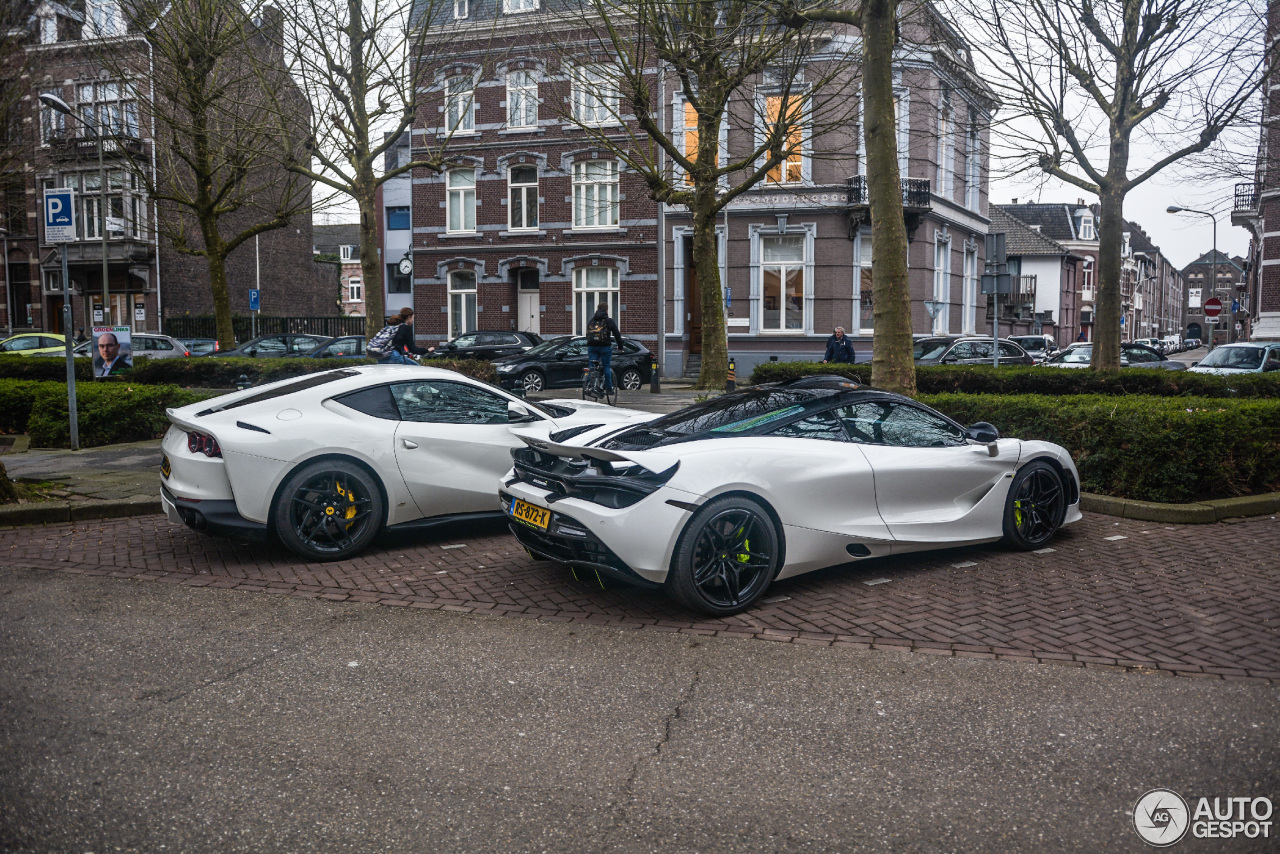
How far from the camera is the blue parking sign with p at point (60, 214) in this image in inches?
420

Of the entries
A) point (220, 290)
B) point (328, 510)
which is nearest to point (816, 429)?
point (328, 510)

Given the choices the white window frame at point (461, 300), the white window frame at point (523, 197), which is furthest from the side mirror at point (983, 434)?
the white window frame at point (461, 300)

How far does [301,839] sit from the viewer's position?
2.91m

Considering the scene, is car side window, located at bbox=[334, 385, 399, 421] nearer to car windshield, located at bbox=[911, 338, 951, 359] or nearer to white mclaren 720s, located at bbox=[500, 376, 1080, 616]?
white mclaren 720s, located at bbox=[500, 376, 1080, 616]

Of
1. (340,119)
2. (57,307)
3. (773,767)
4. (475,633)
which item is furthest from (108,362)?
(57,307)

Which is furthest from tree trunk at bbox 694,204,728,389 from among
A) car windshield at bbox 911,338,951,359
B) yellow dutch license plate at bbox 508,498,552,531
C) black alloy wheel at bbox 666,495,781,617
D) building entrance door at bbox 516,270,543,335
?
black alloy wheel at bbox 666,495,781,617

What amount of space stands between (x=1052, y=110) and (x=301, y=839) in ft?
53.6

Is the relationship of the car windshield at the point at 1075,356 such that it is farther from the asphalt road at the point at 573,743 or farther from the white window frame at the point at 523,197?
the asphalt road at the point at 573,743

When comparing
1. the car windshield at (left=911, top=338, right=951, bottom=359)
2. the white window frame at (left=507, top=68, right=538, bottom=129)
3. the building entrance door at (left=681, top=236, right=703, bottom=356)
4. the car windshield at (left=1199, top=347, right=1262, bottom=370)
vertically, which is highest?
the white window frame at (left=507, top=68, right=538, bottom=129)

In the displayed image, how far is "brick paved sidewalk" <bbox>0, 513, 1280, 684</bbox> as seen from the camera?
4844 millimetres

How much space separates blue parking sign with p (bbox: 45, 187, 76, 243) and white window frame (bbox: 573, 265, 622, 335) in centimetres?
2071

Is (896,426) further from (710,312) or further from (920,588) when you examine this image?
(710,312)

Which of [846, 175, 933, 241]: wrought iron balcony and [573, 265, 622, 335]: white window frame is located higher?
[846, 175, 933, 241]: wrought iron balcony

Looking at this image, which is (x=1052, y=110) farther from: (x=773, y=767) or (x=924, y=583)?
(x=773, y=767)
